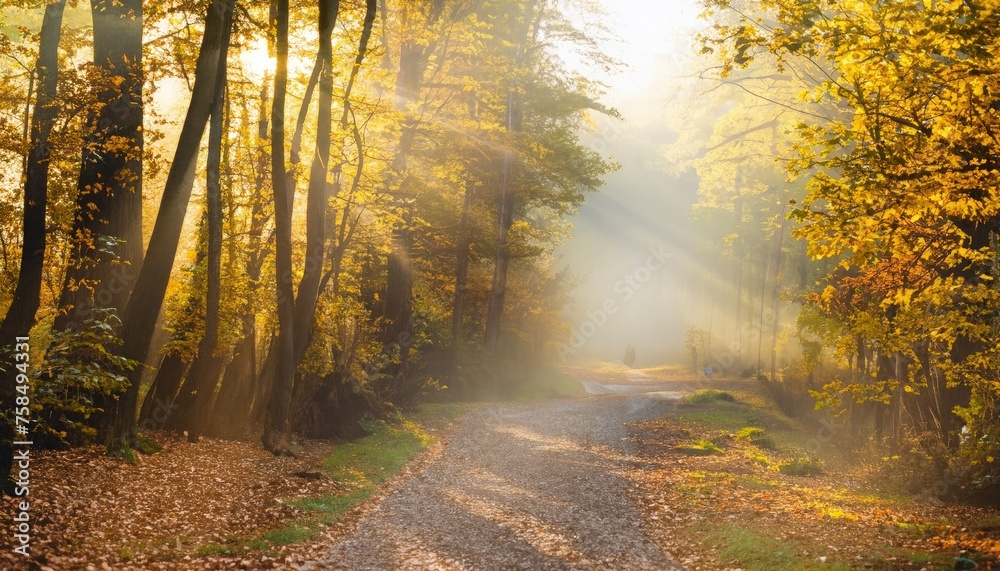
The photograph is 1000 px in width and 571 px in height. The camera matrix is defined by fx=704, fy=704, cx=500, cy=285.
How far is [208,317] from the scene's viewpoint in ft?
39.5

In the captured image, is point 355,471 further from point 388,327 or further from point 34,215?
point 388,327

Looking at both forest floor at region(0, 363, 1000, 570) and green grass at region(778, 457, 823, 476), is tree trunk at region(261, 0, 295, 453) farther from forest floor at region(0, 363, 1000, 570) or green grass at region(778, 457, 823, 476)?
green grass at region(778, 457, 823, 476)

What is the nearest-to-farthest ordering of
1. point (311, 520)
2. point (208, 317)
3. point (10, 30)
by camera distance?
1. point (311, 520)
2. point (208, 317)
3. point (10, 30)

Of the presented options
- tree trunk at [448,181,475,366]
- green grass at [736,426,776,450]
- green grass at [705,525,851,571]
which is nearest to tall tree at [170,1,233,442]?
green grass at [705,525,851,571]

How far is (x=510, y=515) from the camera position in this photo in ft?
32.5

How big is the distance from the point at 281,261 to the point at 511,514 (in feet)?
19.5

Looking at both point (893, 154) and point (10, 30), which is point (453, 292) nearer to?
point (10, 30)

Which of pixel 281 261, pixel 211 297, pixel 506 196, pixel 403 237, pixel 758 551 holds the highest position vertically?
pixel 506 196

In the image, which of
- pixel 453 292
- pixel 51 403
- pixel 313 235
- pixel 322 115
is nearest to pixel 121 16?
pixel 322 115

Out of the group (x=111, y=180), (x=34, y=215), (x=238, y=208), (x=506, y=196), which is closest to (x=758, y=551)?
(x=34, y=215)

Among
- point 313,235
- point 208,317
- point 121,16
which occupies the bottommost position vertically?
point 208,317

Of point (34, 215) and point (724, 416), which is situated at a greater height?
point (34, 215)

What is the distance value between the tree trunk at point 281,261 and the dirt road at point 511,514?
298 centimetres

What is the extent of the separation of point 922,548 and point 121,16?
42.4 ft
